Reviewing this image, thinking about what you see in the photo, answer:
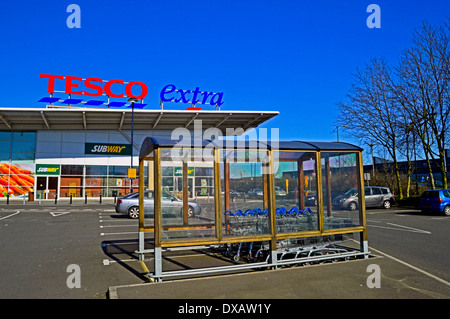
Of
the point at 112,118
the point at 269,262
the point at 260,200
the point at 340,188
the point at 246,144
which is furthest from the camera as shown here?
the point at 112,118

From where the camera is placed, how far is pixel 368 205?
23484 mm

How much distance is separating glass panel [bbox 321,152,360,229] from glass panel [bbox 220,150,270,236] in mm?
1477

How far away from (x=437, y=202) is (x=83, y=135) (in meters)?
28.4

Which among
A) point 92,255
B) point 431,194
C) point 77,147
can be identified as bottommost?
point 92,255

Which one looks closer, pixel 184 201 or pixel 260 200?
pixel 260 200

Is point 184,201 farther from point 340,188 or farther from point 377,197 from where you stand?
point 377,197

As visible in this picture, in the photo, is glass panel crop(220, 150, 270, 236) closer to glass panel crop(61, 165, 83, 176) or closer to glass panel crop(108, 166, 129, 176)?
glass panel crop(108, 166, 129, 176)

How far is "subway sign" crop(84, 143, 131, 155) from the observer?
3241 centimetres

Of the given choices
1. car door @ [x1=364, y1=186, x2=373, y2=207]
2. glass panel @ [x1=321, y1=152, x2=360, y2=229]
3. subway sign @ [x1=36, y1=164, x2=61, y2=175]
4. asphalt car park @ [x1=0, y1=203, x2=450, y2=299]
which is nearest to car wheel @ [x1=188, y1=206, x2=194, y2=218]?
asphalt car park @ [x1=0, y1=203, x2=450, y2=299]

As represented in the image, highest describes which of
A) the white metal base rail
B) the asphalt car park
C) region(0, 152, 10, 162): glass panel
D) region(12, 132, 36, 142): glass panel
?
region(12, 132, 36, 142): glass panel

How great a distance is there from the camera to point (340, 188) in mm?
8016

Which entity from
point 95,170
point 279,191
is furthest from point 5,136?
point 279,191

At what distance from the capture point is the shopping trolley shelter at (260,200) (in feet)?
22.3
